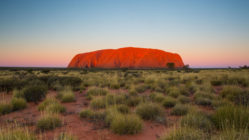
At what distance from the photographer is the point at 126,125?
10.2 ft

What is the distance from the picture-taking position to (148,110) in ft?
13.4

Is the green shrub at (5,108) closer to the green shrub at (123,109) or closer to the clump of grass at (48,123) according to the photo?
the clump of grass at (48,123)

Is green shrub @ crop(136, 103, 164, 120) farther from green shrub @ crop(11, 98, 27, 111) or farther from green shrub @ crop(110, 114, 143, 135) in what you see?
green shrub @ crop(11, 98, 27, 111)

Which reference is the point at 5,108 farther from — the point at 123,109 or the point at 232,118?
the point at 232,118

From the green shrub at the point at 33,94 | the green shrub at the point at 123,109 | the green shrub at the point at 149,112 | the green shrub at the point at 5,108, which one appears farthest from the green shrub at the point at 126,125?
the green shrub at the point at 33,94

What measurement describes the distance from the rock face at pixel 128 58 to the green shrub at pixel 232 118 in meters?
80.9

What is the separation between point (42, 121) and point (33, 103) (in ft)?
11.1

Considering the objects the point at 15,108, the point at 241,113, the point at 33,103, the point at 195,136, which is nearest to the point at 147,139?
the point at 195,136

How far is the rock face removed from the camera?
285 ft

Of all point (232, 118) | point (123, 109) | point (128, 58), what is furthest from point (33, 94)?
point (128, 58)

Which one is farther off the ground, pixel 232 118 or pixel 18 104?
pixel 232 118

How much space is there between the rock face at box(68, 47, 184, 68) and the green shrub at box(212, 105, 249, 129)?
3187 inches

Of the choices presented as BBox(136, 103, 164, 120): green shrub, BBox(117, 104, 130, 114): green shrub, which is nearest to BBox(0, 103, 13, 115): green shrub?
BBox(117, 104, 130, 114): green shrub

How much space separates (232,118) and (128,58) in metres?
88.7
